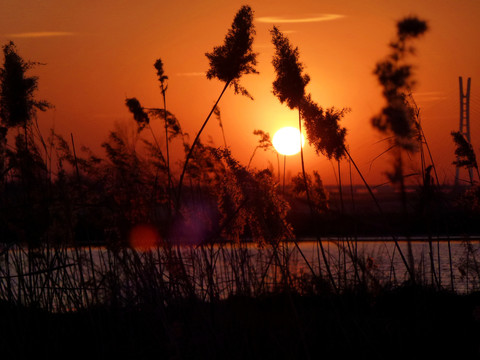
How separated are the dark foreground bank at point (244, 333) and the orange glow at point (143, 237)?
331 mm

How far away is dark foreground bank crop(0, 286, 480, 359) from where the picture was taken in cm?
250

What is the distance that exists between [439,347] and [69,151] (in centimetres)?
237

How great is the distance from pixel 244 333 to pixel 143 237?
733 millimetres

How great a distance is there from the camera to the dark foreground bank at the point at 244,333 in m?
2.50

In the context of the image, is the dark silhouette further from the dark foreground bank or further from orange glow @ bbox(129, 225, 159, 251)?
the dark foreground bank

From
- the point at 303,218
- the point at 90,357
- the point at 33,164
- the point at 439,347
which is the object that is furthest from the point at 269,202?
the point at 303,218

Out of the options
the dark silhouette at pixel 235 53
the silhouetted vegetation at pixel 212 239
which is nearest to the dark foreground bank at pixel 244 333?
the silhouetted vegetation at pixel 212 239

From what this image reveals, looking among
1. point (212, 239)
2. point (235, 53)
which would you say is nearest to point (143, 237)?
point (212, 239)

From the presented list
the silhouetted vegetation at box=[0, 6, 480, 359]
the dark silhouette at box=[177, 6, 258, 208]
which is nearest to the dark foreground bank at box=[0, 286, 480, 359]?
the silhouetted vegetation at box=[0, 6, 480, 359]

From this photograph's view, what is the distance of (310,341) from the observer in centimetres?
267

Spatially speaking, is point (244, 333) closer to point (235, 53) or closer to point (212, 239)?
point (212, 239)

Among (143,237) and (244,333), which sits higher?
(143,237)

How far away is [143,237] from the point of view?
2803 millimetres

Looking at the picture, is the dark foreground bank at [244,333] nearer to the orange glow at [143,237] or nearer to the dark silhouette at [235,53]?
the orange glow at [143,237]
